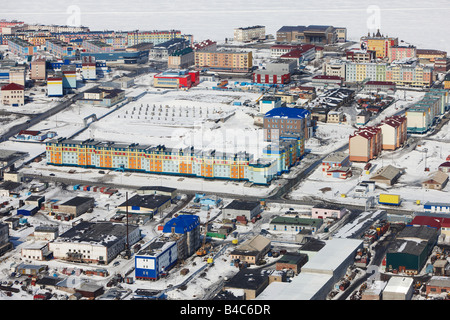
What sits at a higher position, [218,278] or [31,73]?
[31,73]

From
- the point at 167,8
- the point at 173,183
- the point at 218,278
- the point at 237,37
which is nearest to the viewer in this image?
the point at 218,278

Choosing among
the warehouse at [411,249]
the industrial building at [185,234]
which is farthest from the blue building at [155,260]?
the warehouse at [411,249]

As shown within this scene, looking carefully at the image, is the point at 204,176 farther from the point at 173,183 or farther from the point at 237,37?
the point at 237,37

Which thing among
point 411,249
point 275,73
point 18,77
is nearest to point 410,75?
point 275,73

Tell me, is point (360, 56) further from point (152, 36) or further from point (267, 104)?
point (152, 36)

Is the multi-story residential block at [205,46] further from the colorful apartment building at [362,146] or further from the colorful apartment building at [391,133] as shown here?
the colorful apartment building at [362,146]

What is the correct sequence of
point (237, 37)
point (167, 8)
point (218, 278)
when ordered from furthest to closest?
point (167, 8), point (237, 37), point (218, 278)

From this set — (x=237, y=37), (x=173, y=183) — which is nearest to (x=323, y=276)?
(x=173, y=183)
